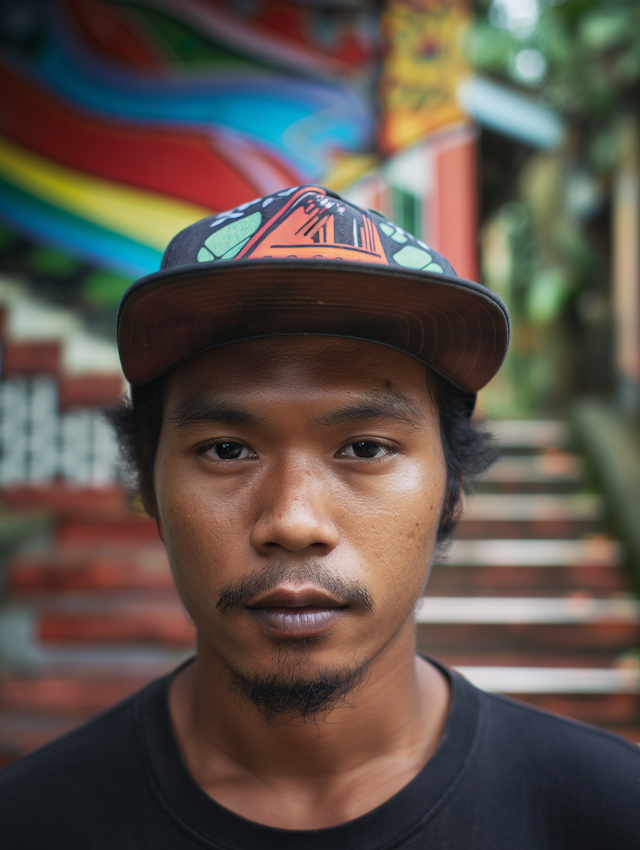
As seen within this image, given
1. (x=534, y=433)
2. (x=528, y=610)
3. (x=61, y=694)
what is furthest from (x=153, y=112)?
(x=528, y=610)

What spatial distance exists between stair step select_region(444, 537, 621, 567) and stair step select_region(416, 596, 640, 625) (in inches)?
9.5

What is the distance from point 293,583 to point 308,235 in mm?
531

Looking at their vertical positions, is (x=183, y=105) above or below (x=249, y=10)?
below

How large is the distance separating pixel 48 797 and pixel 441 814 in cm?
68

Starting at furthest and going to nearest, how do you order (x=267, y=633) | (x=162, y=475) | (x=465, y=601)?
(x=465, y=601) < (x=162, y=475) < (x=267, y=633)

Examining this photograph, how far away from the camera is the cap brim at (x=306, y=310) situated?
0.99m

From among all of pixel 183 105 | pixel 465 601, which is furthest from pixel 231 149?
pixel 465 601

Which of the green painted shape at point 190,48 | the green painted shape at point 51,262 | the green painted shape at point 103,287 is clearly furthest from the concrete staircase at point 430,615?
the green painted shape at point 190,48

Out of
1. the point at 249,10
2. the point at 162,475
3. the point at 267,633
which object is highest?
the point at 249,10

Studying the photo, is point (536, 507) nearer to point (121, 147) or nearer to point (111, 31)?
point (121, 147)

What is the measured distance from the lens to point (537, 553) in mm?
4324

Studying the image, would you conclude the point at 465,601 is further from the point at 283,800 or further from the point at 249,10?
the point at 249,10

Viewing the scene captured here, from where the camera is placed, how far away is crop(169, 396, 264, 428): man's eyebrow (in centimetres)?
105

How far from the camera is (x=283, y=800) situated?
1.15m
